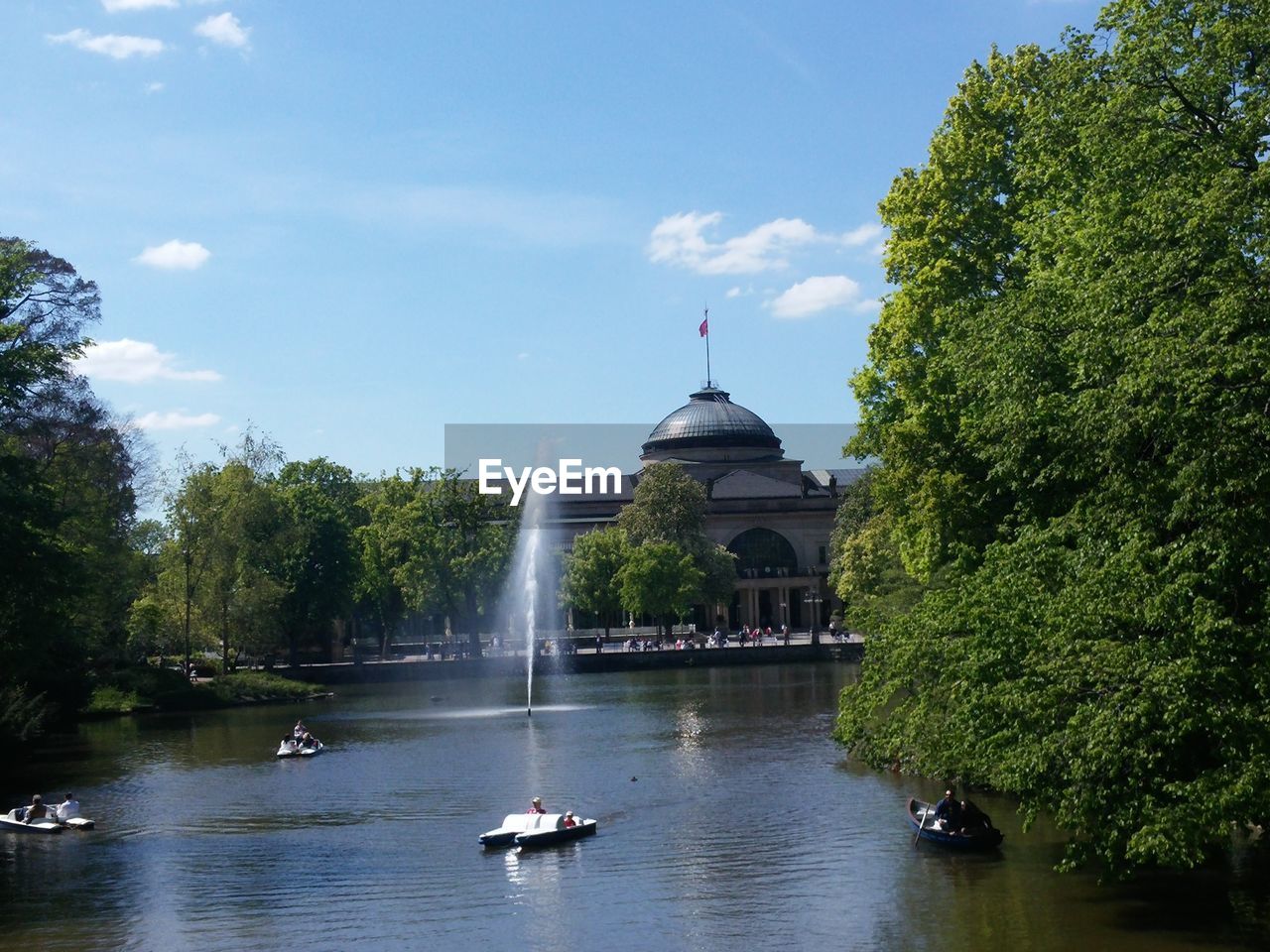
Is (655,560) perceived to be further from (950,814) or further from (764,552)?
(950,814)

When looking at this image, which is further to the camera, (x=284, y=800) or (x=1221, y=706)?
(x=284, y=800)

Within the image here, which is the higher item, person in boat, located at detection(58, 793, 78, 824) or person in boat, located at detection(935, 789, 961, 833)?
person in boat, located at detection(935, 789, 961, 833)

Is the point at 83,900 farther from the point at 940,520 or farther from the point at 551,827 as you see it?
the point at 940,520

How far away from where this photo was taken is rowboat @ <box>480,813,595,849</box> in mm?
32750

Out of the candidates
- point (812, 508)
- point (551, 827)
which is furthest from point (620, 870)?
point (812, 508)

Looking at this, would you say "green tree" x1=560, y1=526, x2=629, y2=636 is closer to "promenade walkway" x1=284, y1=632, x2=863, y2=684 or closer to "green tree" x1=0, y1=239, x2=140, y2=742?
"promenade walkway" x1=284, y1=632, x2=863, y2=684

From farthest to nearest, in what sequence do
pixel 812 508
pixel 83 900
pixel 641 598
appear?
pixel 812 508 < pixel 641 598 < pixel 83 900

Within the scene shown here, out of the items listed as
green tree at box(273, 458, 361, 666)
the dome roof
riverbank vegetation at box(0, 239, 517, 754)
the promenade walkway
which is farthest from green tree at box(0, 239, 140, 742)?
the dome roof

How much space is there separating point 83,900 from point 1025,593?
62.6ft

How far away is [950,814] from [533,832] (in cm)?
905

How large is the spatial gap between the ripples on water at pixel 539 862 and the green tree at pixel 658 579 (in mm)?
48325

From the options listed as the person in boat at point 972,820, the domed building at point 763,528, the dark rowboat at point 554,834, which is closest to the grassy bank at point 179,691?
the dark rowboat at point 554,834

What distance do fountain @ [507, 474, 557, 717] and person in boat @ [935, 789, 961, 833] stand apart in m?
58.0

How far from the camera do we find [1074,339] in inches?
877
